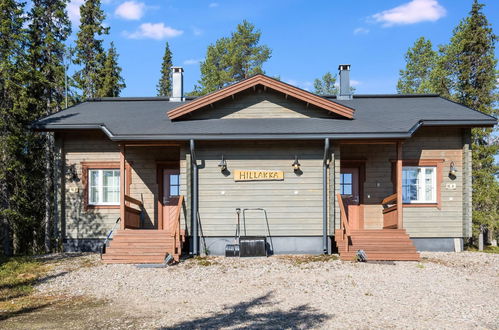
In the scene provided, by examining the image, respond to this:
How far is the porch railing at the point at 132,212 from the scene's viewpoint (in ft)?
34.9

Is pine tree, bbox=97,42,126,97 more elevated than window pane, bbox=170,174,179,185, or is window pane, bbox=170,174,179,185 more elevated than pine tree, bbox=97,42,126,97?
pine tree, bbox=97,42,126,97

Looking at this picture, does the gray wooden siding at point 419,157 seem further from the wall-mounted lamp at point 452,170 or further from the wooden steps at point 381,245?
the wooden steps at point 381,245

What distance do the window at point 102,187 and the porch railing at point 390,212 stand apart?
8.05 metres

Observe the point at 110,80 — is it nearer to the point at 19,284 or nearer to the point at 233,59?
the point at 233,59

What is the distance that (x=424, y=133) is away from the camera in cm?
1156

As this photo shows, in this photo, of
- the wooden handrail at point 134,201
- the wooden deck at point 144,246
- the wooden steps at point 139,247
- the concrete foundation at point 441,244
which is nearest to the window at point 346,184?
the concrete foundation at point 441,244

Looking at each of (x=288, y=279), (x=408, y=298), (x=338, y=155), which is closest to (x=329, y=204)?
(x=338, y=155)

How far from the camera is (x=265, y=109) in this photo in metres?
11.4

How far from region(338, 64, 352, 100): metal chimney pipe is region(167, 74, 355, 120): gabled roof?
3.28 m

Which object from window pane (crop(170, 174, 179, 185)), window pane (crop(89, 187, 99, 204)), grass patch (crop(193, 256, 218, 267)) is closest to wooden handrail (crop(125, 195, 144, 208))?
window pane (crop(170, 174, 179, 185))

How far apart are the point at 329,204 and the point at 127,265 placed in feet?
17.8

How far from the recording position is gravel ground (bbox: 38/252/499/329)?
215 inches

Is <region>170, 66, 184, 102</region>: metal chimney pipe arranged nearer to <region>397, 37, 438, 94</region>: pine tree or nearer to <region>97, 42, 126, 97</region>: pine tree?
<region>97, 42, 126, 97</region>: pine tree

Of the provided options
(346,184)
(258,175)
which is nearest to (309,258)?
(258,175)
